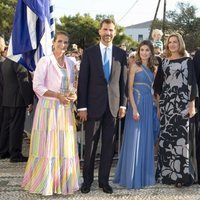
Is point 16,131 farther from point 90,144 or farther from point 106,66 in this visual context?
point 106,66

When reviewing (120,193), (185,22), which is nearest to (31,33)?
(120,193)

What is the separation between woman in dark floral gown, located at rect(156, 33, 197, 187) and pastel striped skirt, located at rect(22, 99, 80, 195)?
1.25 metres

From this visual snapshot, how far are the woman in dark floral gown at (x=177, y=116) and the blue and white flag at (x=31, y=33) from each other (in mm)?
1876

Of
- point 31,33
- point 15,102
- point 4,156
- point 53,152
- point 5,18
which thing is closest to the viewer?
point 53,152

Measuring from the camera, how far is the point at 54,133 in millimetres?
4715

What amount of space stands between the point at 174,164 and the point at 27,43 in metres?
2.76

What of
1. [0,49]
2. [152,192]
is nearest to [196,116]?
[152,192]

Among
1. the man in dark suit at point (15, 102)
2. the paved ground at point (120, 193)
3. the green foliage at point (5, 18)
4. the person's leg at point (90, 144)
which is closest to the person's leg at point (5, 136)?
the man in dark suit at point (15, 102)

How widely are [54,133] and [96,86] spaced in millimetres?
738

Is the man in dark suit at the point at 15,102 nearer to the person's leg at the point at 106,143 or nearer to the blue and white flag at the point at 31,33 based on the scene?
the blue and white flag at the point at 31,33

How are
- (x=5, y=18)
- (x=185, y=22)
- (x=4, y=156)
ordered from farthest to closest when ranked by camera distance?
(x=185, y=22)
(x=5, y=18)
(x=4, y=156)

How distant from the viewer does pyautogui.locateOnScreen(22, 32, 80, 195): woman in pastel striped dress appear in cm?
470

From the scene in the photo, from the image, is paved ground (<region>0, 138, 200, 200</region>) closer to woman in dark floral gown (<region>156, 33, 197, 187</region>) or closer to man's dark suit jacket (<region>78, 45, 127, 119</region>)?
woman in dark floral gown (<region>156, 33, 197, 187</region>)

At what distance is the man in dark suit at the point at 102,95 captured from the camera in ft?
15.5
